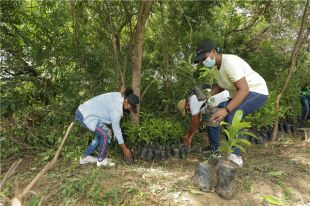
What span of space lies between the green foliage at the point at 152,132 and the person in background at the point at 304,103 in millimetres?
3191

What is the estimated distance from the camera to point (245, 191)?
3082 mm

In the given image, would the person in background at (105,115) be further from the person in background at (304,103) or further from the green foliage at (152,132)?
the person in background at (304,103)

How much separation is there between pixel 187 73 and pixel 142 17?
5.42 ft

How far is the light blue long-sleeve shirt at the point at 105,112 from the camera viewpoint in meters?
3.67

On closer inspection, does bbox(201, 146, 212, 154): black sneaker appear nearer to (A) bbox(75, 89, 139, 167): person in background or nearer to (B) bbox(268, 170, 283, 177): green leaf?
(B) bbox(268, 170, 283, 177): green leaf

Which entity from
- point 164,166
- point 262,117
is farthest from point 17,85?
point 262,117

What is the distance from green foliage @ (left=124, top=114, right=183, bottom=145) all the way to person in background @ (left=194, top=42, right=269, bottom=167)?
40.7 inches

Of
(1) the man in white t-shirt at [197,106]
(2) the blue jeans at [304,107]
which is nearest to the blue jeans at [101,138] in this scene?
(1) the man in white t-shirt at [197,106]

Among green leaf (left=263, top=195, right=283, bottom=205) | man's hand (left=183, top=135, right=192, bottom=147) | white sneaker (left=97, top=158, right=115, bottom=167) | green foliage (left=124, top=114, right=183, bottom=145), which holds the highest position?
green foliage (left=124, top=114, right=183, bottom=145)

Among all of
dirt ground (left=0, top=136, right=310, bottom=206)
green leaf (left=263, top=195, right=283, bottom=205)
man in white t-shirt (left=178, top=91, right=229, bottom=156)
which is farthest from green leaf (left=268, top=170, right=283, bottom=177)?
man in white t-shirt (left=178, top=91, right=229, bottom=156)

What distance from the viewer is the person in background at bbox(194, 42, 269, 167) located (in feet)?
10.5

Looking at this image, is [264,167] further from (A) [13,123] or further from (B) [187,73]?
(A) [13,123]

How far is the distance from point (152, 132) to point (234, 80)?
1532 millimetres

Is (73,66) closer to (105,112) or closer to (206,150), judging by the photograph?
(105,112)
